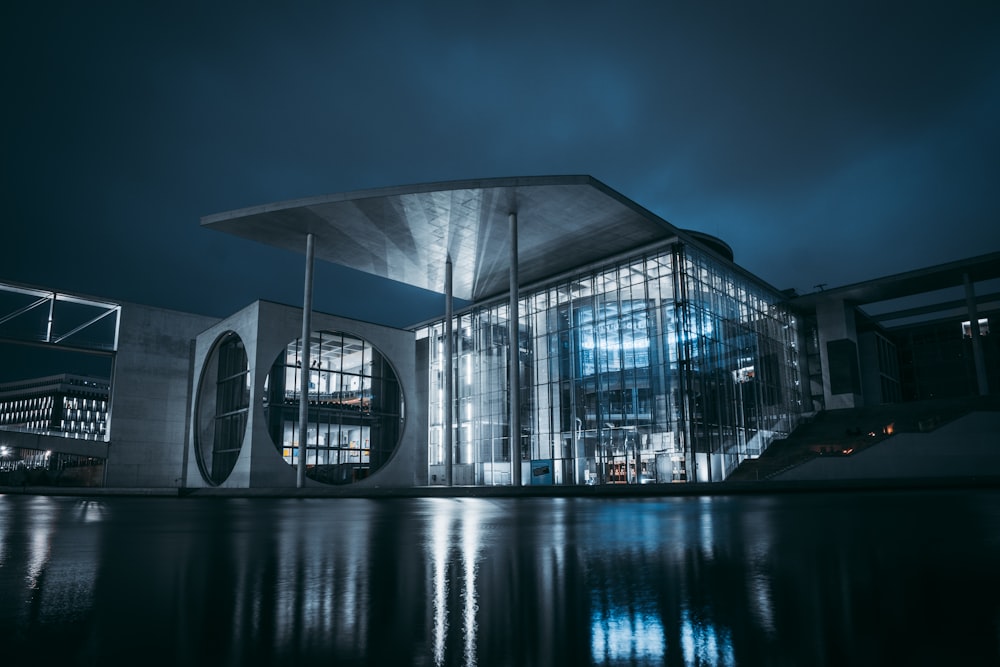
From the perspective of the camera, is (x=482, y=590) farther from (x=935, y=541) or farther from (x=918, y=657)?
(x=935, y=541)

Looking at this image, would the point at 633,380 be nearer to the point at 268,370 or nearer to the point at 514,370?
the point at 514,370

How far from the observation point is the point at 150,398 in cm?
4612

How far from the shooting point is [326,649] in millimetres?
1978

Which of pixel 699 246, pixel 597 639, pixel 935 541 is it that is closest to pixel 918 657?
pixel 597 639

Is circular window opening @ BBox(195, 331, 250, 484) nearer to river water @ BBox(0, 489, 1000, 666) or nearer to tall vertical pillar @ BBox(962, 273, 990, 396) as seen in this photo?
river water @ BBox(0, 489, 1000, 666)

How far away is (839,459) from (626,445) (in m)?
9.81

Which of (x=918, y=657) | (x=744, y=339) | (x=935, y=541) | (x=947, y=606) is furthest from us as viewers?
(x=744, y=339)

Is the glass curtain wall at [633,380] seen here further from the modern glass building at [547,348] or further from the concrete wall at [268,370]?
the concrete wall at [268,370]

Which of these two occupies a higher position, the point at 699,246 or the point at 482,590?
the point at 699,246

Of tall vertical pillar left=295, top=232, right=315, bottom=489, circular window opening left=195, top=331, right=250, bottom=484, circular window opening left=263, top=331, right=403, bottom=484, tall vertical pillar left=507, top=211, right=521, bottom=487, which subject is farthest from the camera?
circular window opening left=195, top=331, right=250, bottom=484

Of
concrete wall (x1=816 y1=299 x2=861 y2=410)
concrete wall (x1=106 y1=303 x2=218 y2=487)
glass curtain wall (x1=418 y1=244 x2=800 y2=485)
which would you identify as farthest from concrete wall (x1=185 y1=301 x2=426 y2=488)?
concrete wall (x1=816 y1=299 x2=861 y2=410)

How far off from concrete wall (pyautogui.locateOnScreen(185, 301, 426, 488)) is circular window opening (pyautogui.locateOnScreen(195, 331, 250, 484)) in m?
0.45

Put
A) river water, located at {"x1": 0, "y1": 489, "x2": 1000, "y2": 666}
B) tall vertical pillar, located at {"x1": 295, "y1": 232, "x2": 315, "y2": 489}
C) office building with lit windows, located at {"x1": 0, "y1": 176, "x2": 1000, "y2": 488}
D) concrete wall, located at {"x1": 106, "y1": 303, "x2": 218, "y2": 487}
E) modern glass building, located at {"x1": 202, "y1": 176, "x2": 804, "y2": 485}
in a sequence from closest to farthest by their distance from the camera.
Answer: river water, located at {"x1": 0, "y1": 489, "x2": 1000, "y2": 666} < modern glass building, located at {"x1": 202, "y1": 176, "x2": 804, "y2": 485} < office building with lit windows, located at {"x1": 0, "y1": 176, "x2": 1000, "y2": 488} < tall vertical pillar, located at {"x1": 295, "y1": 232, "x2": 315, "y2": 489} < concrete wall, located at {"x1": 106, "y1": 303, "x2": 218, "y2": 487}

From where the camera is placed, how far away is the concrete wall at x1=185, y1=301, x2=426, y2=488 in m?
33.3
